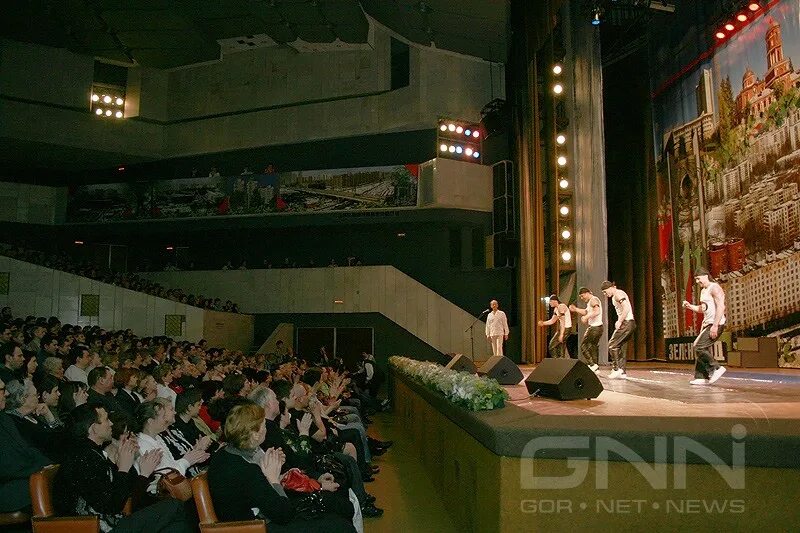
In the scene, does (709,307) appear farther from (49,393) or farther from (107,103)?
(107,103)

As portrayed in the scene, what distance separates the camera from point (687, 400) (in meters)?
6.00

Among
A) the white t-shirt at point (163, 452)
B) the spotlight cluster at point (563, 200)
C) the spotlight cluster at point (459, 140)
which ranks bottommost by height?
the white t-shirt at point (163, 452)

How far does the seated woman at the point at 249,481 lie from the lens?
349cm

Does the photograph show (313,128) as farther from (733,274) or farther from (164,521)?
(164,521)

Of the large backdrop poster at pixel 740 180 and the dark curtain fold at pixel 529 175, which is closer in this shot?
the large backdrop poster at pixel 740 180

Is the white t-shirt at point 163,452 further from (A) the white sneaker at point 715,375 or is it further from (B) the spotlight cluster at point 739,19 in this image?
(B) the spotlight cluster at point 739,19

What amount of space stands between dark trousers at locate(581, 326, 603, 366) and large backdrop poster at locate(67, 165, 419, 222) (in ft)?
32.5

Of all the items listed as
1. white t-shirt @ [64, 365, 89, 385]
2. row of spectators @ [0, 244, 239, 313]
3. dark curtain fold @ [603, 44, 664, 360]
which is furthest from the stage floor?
row of spectators @ [0, 244, 239, 313]

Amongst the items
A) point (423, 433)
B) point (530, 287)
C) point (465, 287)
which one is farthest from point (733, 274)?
point (465, 287)

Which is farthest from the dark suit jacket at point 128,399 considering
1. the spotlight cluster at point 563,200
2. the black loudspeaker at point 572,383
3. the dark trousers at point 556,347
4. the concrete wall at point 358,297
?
the concrete wall at point 358,297

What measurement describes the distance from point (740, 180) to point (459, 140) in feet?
29.4

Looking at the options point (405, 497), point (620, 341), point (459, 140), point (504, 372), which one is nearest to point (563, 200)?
point (459, 140)

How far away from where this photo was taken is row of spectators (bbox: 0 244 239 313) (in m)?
18.9

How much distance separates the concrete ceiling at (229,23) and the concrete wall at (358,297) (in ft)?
23.9
